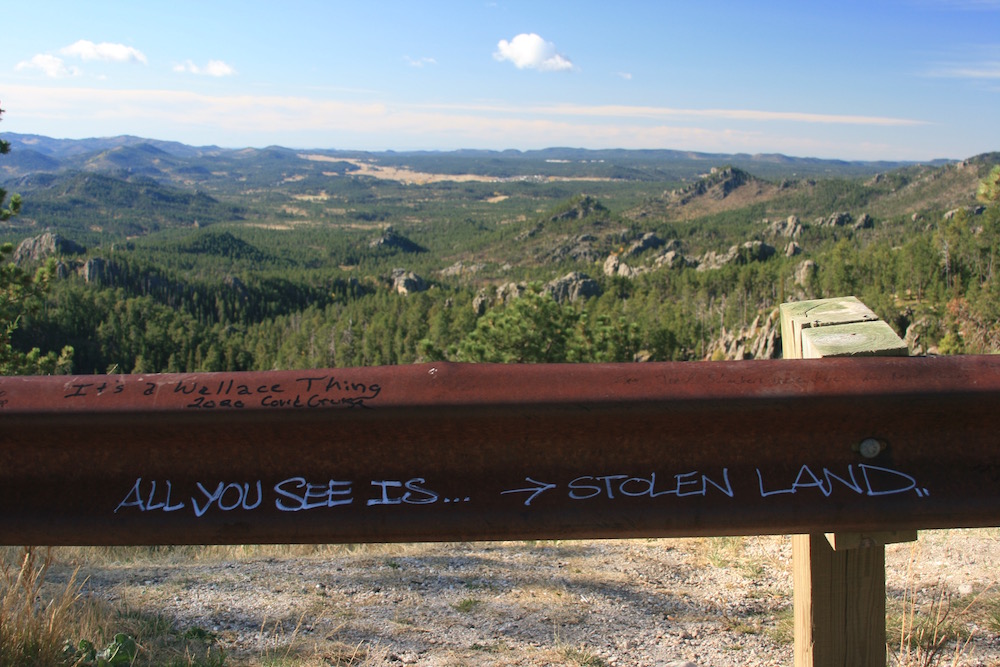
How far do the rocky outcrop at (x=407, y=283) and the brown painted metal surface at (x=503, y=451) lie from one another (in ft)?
421

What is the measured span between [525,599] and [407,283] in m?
132

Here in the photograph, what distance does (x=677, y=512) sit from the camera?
1.75m

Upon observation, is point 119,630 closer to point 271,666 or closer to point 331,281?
point 271,666

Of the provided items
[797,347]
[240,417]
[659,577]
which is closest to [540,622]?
[659,577]

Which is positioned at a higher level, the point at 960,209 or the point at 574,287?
the point at 960,209

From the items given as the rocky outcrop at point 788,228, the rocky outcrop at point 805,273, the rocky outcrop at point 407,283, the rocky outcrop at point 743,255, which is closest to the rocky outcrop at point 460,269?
the rocky outcrop at point 407,283

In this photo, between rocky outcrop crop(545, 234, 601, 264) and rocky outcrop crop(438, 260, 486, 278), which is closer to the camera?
rocky outcrop crop(545, 234, 601, 264)

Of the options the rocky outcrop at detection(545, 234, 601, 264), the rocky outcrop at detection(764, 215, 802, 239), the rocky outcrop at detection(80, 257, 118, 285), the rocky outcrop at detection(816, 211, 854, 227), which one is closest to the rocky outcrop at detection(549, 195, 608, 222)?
the rocky outcrop at detection(545, 234, 601, 264)

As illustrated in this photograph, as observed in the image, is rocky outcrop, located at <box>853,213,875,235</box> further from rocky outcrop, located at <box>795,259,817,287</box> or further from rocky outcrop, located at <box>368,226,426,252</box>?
rocky outcrop, located at <box>368,226,426,252</box>

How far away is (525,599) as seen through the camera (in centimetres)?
329

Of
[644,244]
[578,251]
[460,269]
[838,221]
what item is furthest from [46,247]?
[838,221]

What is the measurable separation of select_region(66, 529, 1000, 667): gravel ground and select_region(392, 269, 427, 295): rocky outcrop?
415ft

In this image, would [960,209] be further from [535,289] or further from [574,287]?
[535,289]

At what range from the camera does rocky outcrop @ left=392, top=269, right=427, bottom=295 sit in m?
132
